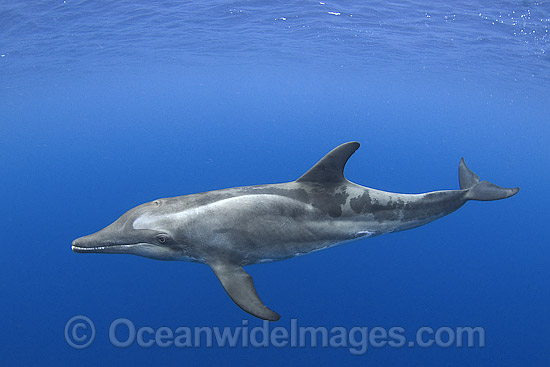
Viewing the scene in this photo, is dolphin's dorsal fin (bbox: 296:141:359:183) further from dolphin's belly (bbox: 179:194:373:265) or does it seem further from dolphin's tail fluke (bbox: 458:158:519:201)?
dolphin's tail fluke (bbox: 458:158:519:201)

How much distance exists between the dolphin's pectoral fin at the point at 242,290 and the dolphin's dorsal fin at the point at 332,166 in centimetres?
180

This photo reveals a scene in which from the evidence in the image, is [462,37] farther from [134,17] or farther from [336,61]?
[134,17]

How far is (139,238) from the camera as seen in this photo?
16.2 feet

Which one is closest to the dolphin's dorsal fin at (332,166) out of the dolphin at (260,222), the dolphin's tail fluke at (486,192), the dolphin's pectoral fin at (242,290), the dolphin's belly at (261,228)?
the dolphin at (260,222)

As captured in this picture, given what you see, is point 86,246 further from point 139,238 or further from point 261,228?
point 261,228

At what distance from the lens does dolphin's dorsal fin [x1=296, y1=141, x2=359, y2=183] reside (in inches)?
213

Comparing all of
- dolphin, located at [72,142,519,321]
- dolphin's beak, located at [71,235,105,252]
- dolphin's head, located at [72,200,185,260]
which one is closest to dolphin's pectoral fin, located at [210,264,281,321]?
dolphin, located at [72,142,519,321]

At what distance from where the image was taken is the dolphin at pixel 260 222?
4949 mm

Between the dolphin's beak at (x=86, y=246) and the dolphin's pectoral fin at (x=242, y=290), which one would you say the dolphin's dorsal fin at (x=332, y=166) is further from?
the dolphin's beak at (x=86, y=246)

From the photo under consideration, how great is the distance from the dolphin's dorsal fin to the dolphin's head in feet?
7.27

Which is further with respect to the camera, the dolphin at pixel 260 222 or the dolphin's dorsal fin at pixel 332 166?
the dolphin's dorsal fin at pixel 332 166

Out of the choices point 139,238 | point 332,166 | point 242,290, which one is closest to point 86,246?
point 139,238

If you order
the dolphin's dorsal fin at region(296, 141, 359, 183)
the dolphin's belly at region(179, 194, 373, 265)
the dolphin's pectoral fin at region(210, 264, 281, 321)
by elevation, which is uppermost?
the dolphin's dorsal fin at region(296, 141, 359, 183)

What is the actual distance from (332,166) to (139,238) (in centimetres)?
306
